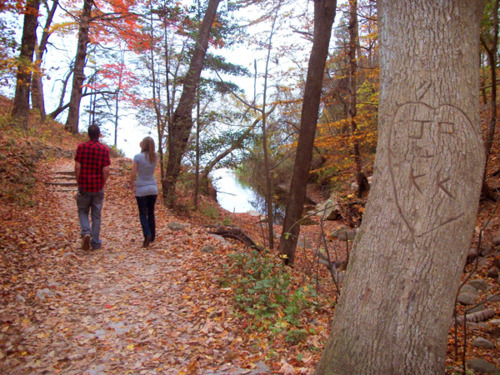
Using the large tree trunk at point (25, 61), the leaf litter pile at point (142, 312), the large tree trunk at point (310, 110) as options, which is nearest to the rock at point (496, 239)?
the large tree trunk at point (310, 110)

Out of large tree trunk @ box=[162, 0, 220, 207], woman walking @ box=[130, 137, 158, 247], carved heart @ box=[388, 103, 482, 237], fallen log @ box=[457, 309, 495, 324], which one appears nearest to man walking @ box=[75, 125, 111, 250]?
woman walking @ box=[130, 137, 158, 247]

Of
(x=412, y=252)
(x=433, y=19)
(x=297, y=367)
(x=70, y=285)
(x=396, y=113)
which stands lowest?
(x=297, y=367)

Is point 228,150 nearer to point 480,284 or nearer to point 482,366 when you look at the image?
point 480,284

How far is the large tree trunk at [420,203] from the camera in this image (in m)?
2.28

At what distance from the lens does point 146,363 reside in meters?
3.28

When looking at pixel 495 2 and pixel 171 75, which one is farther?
pixel 171 75

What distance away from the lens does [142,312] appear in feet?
14.0

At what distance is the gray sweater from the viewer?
6205 mm

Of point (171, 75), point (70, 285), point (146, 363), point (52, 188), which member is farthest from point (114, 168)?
point (146, 363)

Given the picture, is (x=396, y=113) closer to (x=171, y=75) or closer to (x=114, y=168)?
(x=171, y=75)

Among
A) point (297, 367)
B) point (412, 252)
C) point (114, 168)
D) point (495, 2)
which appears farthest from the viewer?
point (114, 168)

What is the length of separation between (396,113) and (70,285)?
4767mm

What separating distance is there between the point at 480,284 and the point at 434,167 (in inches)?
241

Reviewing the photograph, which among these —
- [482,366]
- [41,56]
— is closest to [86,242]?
[482,366]
